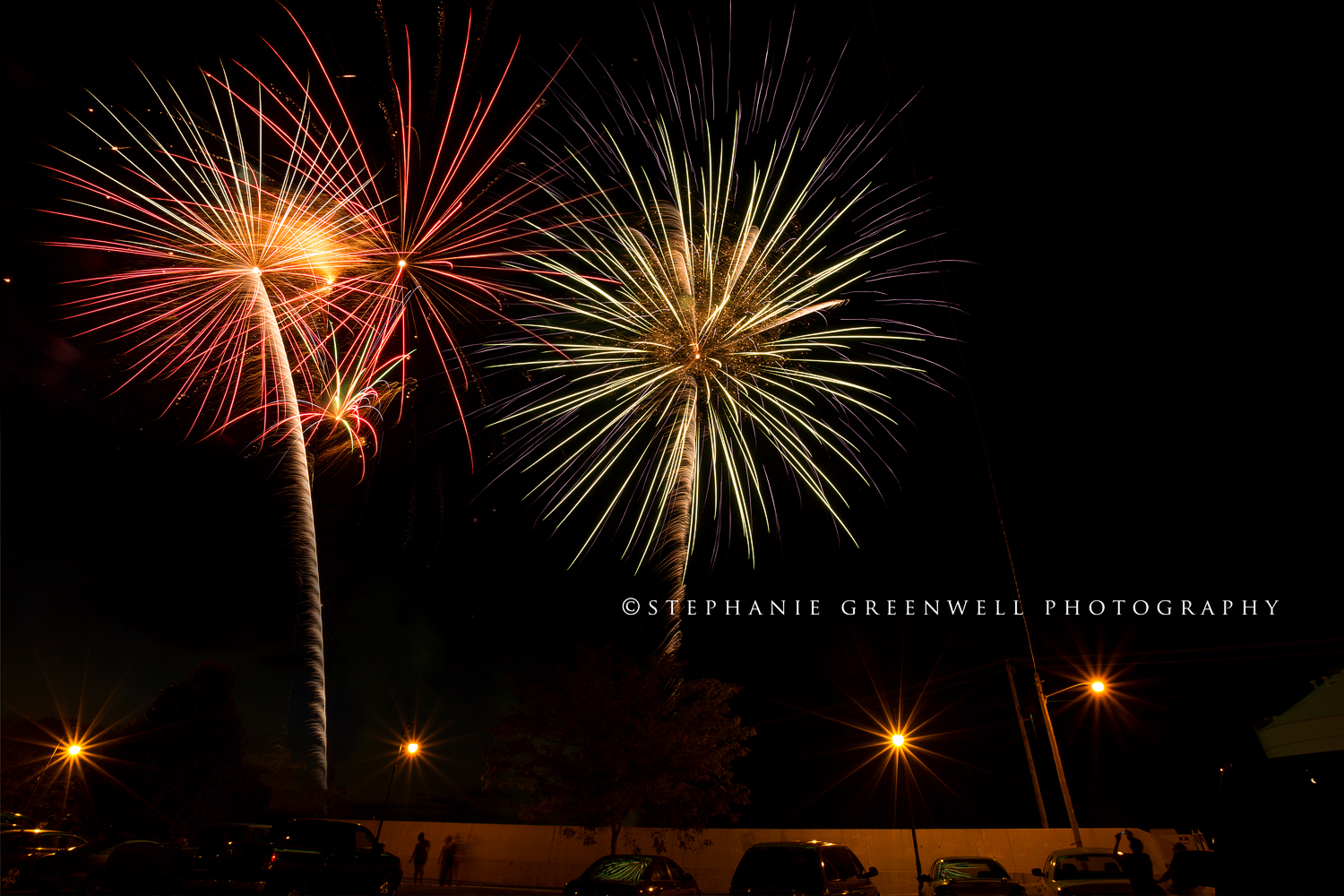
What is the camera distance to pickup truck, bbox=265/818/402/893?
11406 mm

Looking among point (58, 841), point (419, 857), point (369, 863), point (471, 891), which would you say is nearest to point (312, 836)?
point (369, 863)

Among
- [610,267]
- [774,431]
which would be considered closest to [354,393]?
[610,267]

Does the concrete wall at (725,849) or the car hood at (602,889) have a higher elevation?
the concrete wall at (725,849)

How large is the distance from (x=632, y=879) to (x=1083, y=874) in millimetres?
6541

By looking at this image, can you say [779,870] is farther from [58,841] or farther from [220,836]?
[58,841]

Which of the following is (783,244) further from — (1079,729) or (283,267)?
(1079,729)

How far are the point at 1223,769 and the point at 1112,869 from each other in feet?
26.1

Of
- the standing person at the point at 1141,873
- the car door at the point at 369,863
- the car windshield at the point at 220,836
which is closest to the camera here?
the standing person at the point at 1141,873

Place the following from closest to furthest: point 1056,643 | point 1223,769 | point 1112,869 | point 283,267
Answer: point 1223,769 → point 1112,869 → point 283,267 → point 1056,643

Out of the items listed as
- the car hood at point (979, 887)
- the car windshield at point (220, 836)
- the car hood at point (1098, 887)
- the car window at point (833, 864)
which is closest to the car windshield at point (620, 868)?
the car window at point (833, 864)

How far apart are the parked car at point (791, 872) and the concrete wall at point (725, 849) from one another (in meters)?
9.81

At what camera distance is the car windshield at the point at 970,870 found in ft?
37.8

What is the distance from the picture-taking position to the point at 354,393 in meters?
17.6

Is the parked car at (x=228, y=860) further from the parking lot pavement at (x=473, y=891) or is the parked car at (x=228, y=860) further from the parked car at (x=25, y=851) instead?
the parking lot pavement at (x=473, y=891)
